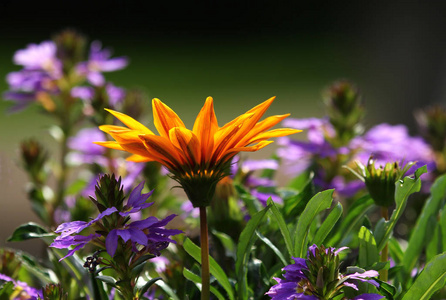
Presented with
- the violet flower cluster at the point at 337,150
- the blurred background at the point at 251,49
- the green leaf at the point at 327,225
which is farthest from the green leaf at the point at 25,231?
the blurred background at the point at 251,49

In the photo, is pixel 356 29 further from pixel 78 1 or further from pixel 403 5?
pixel 403 5

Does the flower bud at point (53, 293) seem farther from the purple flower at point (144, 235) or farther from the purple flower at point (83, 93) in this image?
the purple flower at point (83, 93)

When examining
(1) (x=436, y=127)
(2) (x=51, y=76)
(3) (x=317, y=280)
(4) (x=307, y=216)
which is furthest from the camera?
(2) (x=51, y=76)

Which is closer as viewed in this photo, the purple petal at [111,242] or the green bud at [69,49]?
the purple petal at [111,242]

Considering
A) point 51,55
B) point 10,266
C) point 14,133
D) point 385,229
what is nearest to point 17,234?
point 10,266

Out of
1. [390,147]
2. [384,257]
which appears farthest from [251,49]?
[384,257]

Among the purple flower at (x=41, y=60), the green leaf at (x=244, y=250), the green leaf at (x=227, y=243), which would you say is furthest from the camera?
the purple flower at (x=41, y=60)

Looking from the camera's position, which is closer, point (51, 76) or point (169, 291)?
point (169, 291)

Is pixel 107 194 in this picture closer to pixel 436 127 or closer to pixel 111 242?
pixel 111 242
